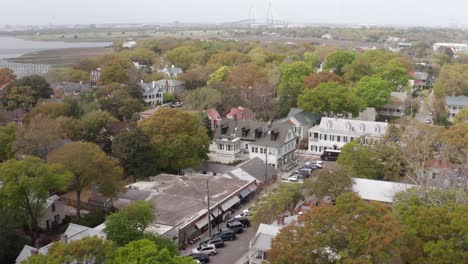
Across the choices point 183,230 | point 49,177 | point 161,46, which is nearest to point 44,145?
point 49,177

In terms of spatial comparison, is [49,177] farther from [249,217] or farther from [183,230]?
[249,217]

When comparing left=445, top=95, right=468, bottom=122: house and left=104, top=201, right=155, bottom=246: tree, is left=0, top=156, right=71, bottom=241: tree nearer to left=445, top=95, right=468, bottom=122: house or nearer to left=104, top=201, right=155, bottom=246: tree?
left=104, top=201, right=155, bottom=246: tree

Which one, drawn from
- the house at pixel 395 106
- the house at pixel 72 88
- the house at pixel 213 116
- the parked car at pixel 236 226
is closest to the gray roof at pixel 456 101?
the house at pixel 395 106

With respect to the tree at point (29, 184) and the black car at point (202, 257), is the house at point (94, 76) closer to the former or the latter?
the tree at point (29, 184)

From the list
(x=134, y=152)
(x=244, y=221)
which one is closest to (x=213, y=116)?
(x=134, y=152)

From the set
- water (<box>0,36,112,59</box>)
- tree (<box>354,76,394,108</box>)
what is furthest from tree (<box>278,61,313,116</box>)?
water (<box>0,36,112,59</box>)

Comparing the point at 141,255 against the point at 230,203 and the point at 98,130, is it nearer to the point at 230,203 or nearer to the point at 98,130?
the point at 230,203
